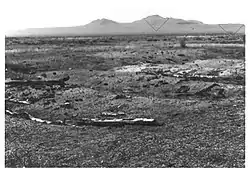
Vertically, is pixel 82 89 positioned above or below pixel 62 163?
above

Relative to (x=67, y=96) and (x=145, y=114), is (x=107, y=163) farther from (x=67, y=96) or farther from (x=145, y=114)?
(x=67, y=96)

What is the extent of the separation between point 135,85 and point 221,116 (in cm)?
1024

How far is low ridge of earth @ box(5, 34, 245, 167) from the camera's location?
13.7m

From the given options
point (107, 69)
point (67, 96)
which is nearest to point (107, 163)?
point (67, 96)

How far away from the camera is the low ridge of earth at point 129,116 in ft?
44.9

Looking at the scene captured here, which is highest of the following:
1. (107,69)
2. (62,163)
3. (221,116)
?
(107,69)

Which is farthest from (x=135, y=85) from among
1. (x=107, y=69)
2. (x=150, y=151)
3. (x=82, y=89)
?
(x=150, y=151)

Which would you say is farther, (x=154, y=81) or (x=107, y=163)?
(x=154, y=81)

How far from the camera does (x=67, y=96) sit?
23656 mm

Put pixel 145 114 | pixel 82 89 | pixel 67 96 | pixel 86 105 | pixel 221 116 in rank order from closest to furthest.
A: pixel 221 116
pixel 145 114
pixel 86 105
pixel 67 96
pixel 82 89

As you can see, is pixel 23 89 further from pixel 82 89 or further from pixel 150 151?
pixel 150 151

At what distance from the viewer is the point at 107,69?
34.9 metres

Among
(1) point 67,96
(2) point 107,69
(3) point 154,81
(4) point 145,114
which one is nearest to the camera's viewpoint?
(4) point 145,114

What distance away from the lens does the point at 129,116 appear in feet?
62.0
